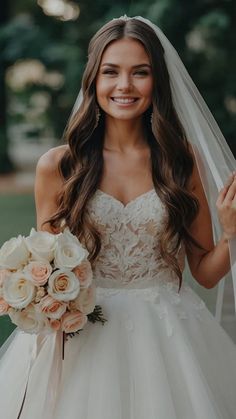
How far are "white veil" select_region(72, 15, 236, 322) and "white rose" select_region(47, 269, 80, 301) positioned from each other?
832 millimetres

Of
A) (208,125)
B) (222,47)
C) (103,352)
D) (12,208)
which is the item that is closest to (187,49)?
(222,47)

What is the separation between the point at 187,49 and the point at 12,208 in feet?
10.7

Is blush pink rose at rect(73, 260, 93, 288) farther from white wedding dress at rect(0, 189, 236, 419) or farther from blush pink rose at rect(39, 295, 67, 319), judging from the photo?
white wedding dress at rect(0, 189, 236, 419)

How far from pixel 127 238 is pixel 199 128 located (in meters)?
0.54

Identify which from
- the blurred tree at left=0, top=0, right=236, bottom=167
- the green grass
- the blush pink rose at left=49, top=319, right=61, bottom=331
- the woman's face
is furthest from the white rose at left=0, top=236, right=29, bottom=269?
the blurred tree at left=0, top=0, right=236, bottom=167

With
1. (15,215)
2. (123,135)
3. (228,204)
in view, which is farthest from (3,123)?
(228,204)

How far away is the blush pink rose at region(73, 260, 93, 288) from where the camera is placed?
9.00 ft

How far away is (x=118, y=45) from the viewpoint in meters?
3.16

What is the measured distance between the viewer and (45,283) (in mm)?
2703

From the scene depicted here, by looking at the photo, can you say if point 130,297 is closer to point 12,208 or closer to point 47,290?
point 47,290

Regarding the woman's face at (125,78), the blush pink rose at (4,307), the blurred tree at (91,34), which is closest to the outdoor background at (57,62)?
the blurred tree at (91,34)

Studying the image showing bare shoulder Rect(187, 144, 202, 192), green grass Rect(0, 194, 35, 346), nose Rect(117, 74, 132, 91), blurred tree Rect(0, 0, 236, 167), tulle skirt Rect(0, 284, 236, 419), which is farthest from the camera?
blurred tree Rect(0, 0, 236, 167)

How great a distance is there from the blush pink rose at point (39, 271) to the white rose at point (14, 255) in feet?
0.12

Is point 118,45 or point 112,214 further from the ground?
point 118,45
